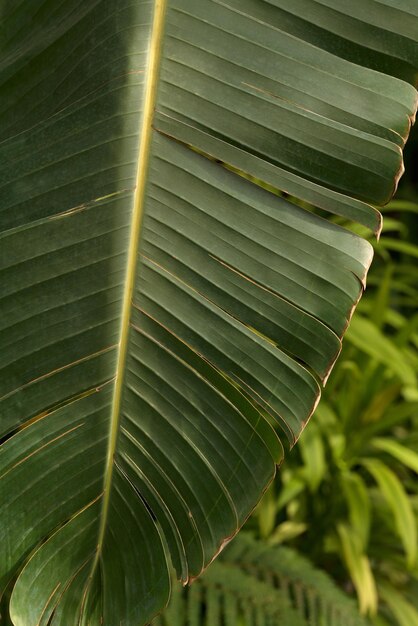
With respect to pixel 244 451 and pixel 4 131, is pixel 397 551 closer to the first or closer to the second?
pixel 244 451

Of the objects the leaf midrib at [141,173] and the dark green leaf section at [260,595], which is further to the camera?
the dark green leaf section at [260,595]

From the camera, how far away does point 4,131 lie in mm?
648

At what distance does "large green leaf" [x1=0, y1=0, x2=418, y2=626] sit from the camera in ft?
1.88

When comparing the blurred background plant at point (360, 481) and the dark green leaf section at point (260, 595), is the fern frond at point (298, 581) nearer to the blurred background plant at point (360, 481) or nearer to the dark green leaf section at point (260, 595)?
the dark green leaf section at point (260, 595)

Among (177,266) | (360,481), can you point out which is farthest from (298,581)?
(177,266)

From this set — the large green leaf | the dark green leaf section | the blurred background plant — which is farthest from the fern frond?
the large green leaf

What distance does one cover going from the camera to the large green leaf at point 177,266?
57 centimetres

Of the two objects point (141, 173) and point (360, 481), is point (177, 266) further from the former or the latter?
point (360, 481)

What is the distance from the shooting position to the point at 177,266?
Result: 0.58 metres

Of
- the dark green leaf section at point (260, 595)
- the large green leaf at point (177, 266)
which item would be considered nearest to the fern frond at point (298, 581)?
the dark green leaf section at point (260, 595)

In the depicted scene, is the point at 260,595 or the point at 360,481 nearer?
the point at 260,595

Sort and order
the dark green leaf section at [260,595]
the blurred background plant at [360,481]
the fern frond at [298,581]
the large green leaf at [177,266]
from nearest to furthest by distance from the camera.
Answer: the large green leaf at [177,266] < the dark green leaf section at [260,595] < the fern frond at [298,581] < the blurred background plant at [360,481]

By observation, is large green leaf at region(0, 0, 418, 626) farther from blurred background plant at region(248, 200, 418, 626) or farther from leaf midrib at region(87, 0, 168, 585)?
blurred background plant at region(248, 200, 418, 626)

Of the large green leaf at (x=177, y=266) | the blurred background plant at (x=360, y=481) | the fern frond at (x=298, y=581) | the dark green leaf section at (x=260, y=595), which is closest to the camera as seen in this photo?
the large green leaf at (x=177, y=266)
